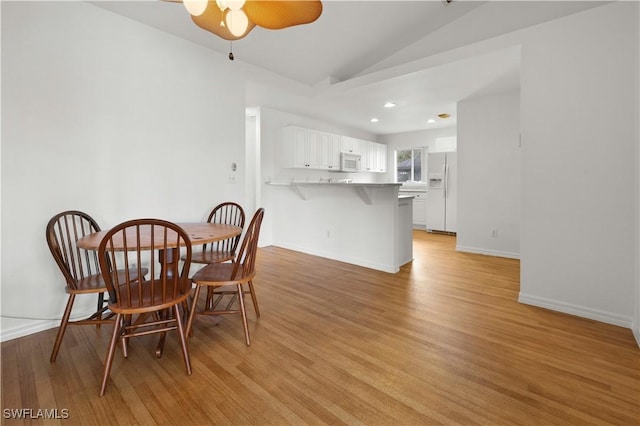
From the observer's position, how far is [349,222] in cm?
409

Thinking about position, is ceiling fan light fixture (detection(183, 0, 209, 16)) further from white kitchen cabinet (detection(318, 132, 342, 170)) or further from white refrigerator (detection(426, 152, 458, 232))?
white refrigerator (detection(426, 152, 458, 232))

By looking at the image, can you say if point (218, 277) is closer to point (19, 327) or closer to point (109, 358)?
point (109, 358)

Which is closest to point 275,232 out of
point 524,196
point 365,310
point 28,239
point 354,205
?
point 354,205

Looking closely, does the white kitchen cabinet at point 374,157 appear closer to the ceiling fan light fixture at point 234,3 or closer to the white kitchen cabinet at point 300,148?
the white kitchen cabinet at point 300,148

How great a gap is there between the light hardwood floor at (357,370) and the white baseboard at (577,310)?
9 centimetres

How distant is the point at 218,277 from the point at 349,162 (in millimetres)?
4859

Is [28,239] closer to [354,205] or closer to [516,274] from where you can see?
[354,205]

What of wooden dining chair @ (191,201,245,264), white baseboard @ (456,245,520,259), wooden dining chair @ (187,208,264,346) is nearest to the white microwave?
white baseboard @ (456,245,520,259)

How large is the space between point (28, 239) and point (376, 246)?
327 centimetres

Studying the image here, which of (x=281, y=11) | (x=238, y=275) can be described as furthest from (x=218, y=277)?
(x=281, y=11)

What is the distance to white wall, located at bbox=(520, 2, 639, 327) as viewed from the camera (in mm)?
2254

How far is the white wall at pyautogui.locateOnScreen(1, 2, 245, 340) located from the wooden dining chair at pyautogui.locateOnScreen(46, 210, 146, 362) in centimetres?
12

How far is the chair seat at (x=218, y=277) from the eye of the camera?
2.04m

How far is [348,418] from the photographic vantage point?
1396 millimetres
